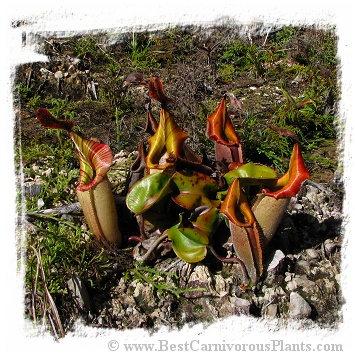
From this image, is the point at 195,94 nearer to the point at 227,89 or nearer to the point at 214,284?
the point at 227,89

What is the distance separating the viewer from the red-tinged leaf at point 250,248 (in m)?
2.06

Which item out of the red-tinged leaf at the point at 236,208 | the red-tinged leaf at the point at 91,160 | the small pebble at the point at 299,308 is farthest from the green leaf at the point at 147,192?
the small pebble at the point at 299,308

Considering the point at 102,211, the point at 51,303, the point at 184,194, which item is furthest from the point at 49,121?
the point at 51,303

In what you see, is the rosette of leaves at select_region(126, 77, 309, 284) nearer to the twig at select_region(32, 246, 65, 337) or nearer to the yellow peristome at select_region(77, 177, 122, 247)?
the yellow peristome at select_region(77, 177, 122, 247)

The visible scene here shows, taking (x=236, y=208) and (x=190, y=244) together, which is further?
(x=190, y=244)

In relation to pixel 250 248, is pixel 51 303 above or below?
below

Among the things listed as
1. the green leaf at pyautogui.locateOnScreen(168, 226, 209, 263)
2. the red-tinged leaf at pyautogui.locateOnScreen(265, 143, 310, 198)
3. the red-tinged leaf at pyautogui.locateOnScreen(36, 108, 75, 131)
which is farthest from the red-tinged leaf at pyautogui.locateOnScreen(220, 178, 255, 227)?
the red-tinged leaf at pyautogui.locateOnScreen(36, 108, 75, 131)

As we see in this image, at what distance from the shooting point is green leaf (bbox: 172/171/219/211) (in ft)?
7.07

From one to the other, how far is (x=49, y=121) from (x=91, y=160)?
0.85ft

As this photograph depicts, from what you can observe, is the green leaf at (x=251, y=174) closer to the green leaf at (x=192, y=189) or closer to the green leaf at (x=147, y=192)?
the green leaf at (x=192, y=189)

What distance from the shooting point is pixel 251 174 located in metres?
2.13

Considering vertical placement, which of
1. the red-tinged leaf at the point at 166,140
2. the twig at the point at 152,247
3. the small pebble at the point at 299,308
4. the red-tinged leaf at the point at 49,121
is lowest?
the small pebble at the point at 299,308

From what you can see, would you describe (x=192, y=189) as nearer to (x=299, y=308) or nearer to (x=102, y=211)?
(x=102, y=211)

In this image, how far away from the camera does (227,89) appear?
3.84 meters
